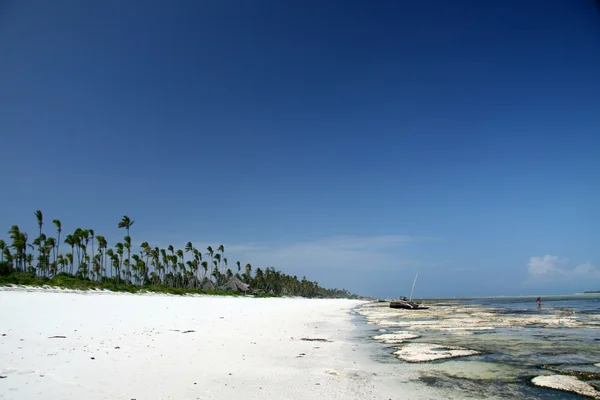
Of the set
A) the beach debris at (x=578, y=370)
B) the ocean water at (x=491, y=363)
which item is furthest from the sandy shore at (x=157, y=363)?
the beach debris at (x=578, y=370)

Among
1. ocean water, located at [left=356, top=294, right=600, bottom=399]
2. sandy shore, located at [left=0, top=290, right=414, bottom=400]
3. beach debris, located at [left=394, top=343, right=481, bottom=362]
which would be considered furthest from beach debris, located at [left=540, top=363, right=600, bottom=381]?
sandy shore, located at [left=0, top=290, right=414, bottom=400]

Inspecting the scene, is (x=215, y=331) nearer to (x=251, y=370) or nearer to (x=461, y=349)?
(x=251, y=370)

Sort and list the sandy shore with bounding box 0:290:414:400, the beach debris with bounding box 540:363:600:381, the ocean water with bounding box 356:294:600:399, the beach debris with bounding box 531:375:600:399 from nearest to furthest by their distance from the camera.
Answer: the sandy shore with bounding box 0:290:414:400
the beach debris with bounding box 531:375:600:399
the ocean water with bounding box 356:294:600:399
the beach debris with bounding box 540:363:600:381

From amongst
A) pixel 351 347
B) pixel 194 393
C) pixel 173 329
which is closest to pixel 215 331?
pixel 173 329

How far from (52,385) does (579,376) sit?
1457 centimetres

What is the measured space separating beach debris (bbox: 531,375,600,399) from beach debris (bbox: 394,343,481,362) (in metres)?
3.63

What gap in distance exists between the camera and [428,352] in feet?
48.3

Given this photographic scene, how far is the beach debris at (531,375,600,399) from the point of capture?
9302 mm

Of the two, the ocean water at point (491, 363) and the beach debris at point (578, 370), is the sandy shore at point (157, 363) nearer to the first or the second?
the ocean water at point (491, 363)

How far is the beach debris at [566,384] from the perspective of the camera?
30.5 ft

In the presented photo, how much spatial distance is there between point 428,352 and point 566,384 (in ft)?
17.5

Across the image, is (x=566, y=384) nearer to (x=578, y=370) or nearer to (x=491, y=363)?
(x=578, y=370)

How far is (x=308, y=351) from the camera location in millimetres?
14547

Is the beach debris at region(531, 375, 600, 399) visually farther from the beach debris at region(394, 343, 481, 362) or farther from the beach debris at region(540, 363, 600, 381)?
the beach debris at region(394, 343, 481, 362)
